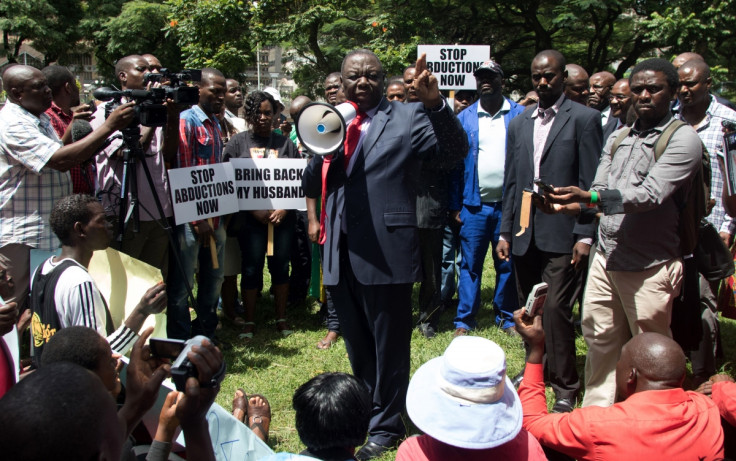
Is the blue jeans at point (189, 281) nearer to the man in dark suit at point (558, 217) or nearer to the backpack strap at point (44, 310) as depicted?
the backpack strap at point (44, 310)

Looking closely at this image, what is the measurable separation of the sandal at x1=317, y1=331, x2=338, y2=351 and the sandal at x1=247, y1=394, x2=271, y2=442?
1.64 m

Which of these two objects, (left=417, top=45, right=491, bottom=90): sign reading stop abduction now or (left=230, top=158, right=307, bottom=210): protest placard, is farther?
(left=417, top=45, right=491, bottom=90): sign reading stop abduction now

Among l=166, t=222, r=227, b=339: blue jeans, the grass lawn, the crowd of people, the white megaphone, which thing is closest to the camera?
the crowd of people

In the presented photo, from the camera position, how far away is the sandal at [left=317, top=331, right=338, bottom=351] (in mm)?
5934

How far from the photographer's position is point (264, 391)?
16.1 ft

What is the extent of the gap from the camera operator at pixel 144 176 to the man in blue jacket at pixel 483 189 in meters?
2.75

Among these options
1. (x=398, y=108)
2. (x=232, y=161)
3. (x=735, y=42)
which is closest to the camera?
(x=398, y=108)

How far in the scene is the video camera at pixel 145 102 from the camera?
4.48 metres

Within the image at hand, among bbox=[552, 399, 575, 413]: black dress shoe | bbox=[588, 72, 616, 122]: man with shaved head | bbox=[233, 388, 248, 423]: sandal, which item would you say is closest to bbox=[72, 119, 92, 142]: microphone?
bbox=[233, 388, 248, 423]: sandal

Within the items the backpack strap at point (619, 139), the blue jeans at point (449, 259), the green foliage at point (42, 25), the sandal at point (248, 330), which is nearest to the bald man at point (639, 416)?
the backpack strap at point (619, 139)

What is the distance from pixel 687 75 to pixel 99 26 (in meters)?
34.4

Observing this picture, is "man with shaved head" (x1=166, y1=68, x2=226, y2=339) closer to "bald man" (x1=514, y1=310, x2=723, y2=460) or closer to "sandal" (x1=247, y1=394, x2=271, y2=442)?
"sandal" (x1=247, y1=394, x2=271, y2=442)

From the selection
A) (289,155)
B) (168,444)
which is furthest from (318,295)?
(168,444)

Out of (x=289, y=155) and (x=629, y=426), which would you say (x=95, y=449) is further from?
(x=289, y=155)
